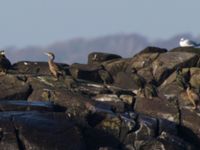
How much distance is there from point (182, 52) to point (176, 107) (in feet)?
34.5

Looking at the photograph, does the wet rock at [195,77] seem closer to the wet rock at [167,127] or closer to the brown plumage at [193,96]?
the brown plumage at [193,96]

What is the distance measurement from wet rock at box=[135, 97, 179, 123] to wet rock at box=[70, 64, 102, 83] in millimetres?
6767

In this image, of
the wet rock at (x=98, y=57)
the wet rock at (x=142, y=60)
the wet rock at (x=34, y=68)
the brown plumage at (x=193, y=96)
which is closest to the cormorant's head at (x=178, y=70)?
the wet rock at (x=142, y=60)

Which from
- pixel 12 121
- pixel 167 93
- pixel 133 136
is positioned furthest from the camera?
pixel 167 93

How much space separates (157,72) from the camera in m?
53.3

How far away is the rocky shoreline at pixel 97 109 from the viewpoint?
128 feet

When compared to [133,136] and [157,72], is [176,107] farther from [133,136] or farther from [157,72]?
[157,72]

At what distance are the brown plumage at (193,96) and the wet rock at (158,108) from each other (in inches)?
43.6

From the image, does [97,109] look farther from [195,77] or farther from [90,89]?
[195,77]

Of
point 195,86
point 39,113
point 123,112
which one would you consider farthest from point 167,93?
point 39,113

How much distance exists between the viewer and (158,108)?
4531 centimetres

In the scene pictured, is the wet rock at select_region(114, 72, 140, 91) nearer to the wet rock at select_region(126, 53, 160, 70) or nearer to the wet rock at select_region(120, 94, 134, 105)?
the wet rock at select_region(126, 53, 160, 70)

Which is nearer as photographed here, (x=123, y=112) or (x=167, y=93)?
(x=123, y=112)

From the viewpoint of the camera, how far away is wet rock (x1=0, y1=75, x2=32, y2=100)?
4522 centimetres
